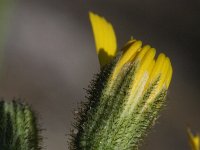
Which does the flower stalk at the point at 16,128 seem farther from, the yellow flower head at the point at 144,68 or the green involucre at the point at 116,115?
the yellow flower head at the point at 144,68

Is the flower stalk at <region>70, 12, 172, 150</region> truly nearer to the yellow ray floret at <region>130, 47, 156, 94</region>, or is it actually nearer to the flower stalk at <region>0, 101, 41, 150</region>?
the yellow ray floret at <region>130, 47, 156, 94</region>

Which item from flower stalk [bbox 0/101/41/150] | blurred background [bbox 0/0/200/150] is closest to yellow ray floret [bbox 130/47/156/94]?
flower stalk [bbox 0/101/41/150]

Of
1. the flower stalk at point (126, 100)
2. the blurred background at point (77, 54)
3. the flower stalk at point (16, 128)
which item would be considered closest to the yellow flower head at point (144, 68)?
the flower stalk at point (126, 100)

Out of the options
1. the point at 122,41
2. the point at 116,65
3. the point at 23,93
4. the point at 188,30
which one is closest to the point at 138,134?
the point at 116,65

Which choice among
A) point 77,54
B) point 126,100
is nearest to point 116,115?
point 126,100

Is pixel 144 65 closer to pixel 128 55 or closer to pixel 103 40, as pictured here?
pixel 128 55

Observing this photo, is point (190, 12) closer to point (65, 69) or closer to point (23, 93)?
point (65, 69)
